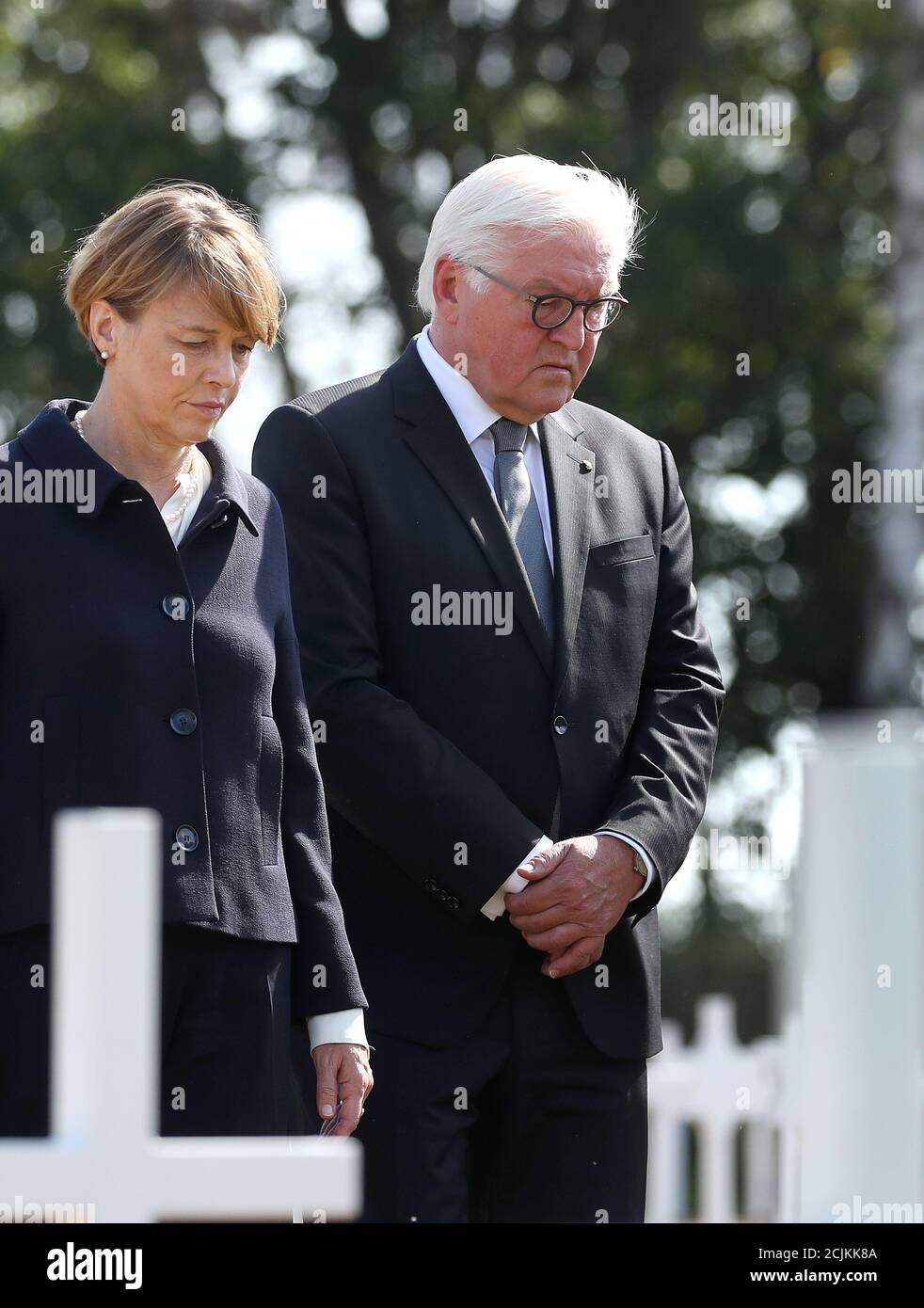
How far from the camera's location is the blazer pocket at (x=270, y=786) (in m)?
3.22

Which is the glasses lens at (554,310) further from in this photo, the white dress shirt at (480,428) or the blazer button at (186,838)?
the blazer button at (186,838)

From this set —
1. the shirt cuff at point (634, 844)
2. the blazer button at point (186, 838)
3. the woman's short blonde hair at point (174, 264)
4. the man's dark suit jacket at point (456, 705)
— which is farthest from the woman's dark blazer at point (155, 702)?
the shirt cuff at point (634, 844)

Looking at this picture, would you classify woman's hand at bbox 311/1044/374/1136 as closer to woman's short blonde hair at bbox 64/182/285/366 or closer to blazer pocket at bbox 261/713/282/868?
blazer pocket at bbox 261/713/282/868

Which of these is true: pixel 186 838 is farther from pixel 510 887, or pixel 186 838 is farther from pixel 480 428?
pixel 480 428

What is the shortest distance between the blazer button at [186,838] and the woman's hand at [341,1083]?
423 mm

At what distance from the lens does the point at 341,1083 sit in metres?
3.32

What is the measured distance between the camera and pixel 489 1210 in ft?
12.1

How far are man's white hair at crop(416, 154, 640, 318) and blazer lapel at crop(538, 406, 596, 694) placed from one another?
0.96 ft

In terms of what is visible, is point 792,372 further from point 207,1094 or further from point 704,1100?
point 207,1094

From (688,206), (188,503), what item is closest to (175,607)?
(188,503)

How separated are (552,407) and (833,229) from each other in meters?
8.53

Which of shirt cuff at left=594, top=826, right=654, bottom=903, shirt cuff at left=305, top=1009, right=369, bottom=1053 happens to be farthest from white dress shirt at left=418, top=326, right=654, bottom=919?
shirt cuff at left=305, top=1009, right=369, bottom=1053

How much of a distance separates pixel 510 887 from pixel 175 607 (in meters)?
0.78

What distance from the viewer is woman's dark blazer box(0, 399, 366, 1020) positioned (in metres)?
3.03
